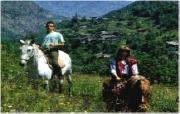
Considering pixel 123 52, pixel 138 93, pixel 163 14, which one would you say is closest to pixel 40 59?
pixel 123 52

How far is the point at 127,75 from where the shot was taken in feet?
39.4

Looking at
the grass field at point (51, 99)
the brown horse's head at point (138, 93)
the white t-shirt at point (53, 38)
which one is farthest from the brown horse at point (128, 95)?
the white t-shirt at point (53, 38)

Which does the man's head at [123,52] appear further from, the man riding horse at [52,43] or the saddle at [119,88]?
the man riding horse at [52,43]

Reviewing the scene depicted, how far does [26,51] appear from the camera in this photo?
16.1 m

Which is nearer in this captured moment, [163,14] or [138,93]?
[138,93]

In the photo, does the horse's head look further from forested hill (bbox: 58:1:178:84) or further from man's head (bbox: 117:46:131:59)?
forested hill (bbox: 58:1:178:84)

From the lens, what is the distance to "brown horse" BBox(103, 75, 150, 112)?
11461 millimetres

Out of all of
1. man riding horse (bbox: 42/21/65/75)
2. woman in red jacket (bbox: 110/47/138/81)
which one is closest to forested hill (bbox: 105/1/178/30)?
man riding horse (bbox: 42/21/65/75)

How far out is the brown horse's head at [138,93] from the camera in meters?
11.4

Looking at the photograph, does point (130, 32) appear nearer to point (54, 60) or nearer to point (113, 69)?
point (54, 60)

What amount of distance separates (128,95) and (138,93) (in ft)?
1.10

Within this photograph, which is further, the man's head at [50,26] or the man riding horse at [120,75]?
the man's head at [50,26]

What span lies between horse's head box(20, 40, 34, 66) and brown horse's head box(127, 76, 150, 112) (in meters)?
5.15

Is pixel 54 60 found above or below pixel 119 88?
above
